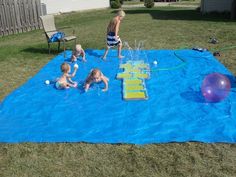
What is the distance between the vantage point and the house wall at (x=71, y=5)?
2852cm

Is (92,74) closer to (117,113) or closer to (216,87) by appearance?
(117,113)

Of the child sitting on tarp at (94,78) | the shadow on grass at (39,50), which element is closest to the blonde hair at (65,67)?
the child sitting on tarp at (94,78)

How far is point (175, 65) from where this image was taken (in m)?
10.4

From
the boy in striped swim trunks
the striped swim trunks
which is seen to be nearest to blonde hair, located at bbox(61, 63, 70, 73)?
the boy in striped swim trunks

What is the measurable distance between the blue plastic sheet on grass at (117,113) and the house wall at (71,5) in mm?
20196

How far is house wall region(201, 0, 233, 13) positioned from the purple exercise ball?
18.6m

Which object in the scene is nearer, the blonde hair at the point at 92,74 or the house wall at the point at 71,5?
the blonde hair at the point at 92,74

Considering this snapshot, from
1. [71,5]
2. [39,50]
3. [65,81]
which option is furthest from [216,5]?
[65,81]

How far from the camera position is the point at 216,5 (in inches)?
955

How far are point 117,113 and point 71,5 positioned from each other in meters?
25.4

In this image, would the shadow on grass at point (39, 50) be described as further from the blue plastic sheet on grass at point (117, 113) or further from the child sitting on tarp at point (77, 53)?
the blue plastic sheet on grass at point (117, 113)

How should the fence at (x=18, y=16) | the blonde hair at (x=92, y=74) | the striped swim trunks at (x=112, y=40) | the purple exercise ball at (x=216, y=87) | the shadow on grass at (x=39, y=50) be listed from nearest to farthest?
the purple exercise ball at (x=216, y=87), the blonde hair at (x=92, y=74), the striped swim trunks at (x=112, y=40), the shadow on grass at (x=39, y=50), the fence at (x=18, y=16)

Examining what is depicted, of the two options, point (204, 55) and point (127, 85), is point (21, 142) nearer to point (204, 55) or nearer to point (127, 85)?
point (127, 85)

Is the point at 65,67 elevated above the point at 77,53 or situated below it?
above
